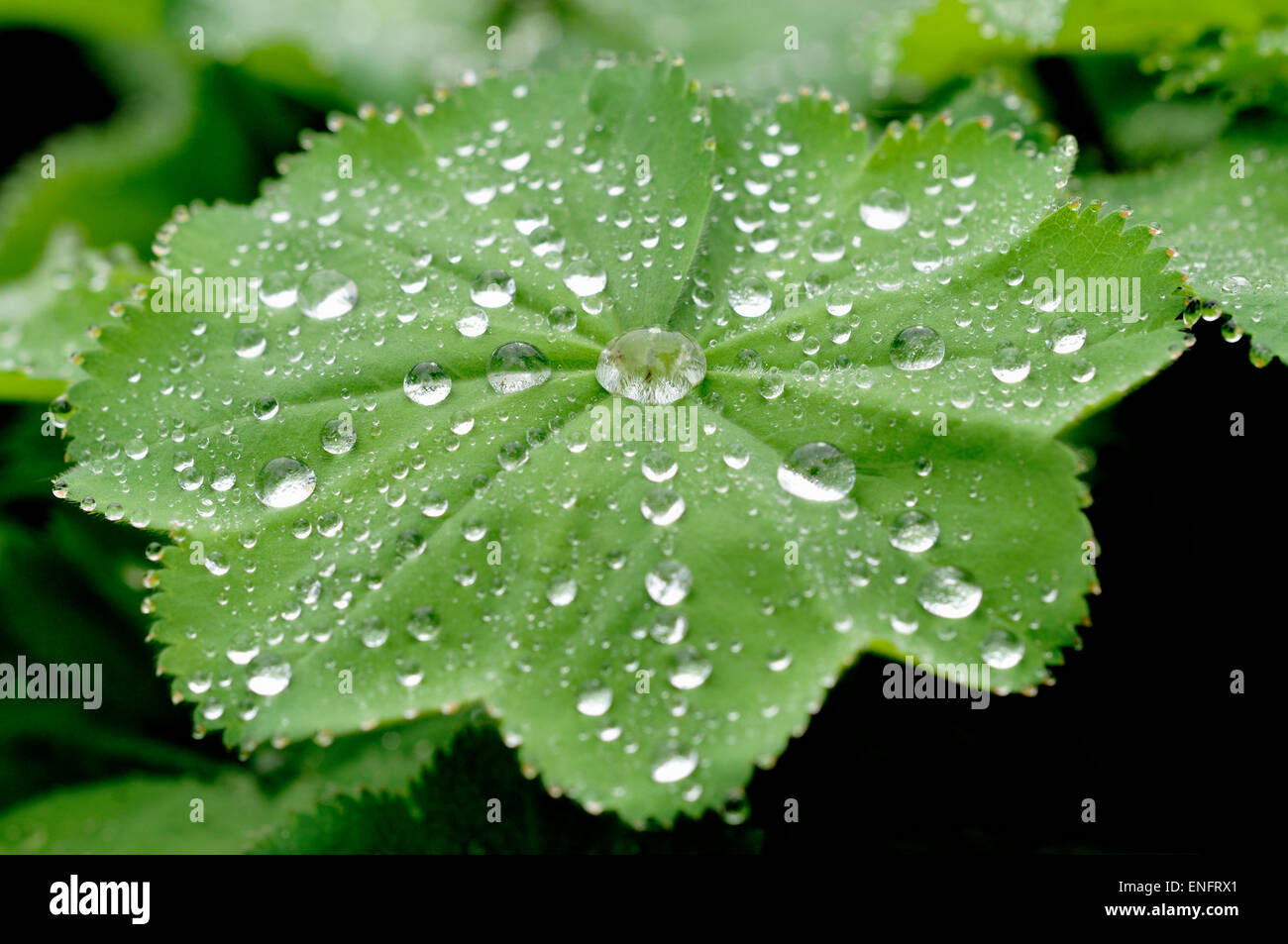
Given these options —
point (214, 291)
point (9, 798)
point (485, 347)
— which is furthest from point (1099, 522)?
point (9, 798)

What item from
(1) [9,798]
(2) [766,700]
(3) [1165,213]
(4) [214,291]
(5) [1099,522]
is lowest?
(1) [9,798]

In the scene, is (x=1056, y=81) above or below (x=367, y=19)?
below

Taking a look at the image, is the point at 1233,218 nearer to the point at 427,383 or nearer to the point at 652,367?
the point at 652,367

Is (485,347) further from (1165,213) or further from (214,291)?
(1165,213)

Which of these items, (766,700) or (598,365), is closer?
(766,700)

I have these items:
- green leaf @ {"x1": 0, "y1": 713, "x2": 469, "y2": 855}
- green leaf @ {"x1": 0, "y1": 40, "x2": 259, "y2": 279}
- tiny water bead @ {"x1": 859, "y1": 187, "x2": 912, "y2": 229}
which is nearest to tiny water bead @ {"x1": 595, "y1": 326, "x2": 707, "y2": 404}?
tiny water bead @ {"x1": 859, "y1": 187, "x2": 912, "y2": 229}

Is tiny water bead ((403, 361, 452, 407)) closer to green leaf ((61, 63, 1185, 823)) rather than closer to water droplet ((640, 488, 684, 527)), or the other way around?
green leaf ((61, 63, 1185, 823))
